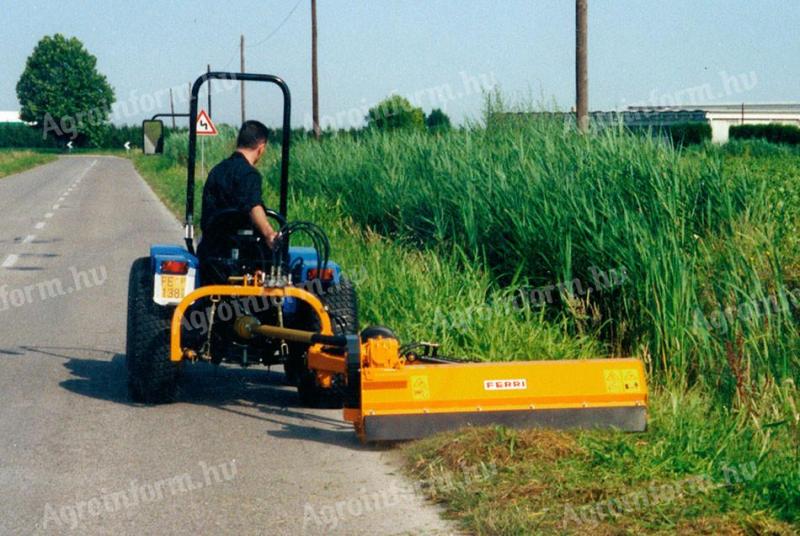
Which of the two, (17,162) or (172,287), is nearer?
(172,287)

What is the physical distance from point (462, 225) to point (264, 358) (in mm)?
4269

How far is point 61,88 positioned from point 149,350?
130398 millimetres

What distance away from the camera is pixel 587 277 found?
9.80 meters

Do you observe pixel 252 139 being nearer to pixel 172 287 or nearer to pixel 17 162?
pixel 172 287

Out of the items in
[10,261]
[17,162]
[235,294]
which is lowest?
[10,261]

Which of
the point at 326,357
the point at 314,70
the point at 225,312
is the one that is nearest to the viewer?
the point at 326,357

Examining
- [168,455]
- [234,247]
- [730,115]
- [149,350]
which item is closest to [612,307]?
[234,247]

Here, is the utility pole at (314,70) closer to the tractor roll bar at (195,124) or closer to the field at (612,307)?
the field at (612,307)

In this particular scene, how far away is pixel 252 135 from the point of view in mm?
7766

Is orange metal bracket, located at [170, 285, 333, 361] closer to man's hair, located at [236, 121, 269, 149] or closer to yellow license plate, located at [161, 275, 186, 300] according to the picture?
yellow license plate, located at [161, 275, 186, 300]

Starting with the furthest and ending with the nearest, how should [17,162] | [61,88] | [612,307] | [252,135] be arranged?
1. [61,88]
2. [17,162]
3. [612,307]
4. [252,135]

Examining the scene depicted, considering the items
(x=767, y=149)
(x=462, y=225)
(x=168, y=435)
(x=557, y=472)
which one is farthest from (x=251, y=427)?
(x=767, y=149)

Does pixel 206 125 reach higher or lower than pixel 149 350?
higher

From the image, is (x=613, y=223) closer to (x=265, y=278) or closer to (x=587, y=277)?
(x=587, y=277)
